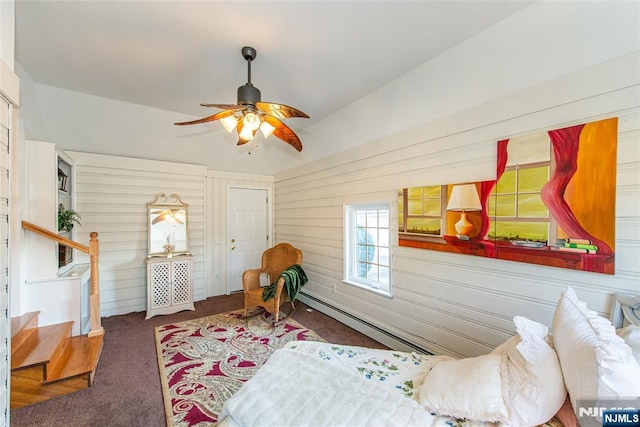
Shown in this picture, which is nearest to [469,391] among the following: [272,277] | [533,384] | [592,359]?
[533,384]

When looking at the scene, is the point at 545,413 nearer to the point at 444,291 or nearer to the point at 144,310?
the point at 444,291

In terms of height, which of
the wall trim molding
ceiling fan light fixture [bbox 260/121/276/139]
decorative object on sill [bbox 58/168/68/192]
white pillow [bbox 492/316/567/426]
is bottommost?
white pillow [bbox 492/316/567/426]

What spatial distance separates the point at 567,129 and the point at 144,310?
5.32 m

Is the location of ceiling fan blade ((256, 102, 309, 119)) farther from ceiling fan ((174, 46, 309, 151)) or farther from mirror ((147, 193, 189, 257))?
mirror ((147, 193, 189, 257))

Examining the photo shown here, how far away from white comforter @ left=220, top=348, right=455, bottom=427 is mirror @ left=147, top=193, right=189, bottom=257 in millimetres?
3363

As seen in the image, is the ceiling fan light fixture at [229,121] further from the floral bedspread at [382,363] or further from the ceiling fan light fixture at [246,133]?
the floral bedspread at [382,363]

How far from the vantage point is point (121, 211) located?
3.85m

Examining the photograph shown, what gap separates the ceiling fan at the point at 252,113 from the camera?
2033mm

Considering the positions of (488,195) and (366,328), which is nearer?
(488,195)

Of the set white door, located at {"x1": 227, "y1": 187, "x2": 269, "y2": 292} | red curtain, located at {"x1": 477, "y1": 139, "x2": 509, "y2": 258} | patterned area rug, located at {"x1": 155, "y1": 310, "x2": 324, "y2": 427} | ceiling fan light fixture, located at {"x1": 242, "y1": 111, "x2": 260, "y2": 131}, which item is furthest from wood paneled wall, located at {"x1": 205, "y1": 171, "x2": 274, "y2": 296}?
red curtain, located at {"x1": 477, "y1": 139, "x2": 509, "y2": 258}

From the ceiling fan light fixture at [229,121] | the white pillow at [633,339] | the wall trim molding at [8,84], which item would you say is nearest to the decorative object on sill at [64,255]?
the wall trim molding at [8,84]

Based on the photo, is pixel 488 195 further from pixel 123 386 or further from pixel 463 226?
pixel 123 386

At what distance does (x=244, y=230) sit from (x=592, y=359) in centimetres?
473

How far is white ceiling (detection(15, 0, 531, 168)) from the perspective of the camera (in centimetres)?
180
